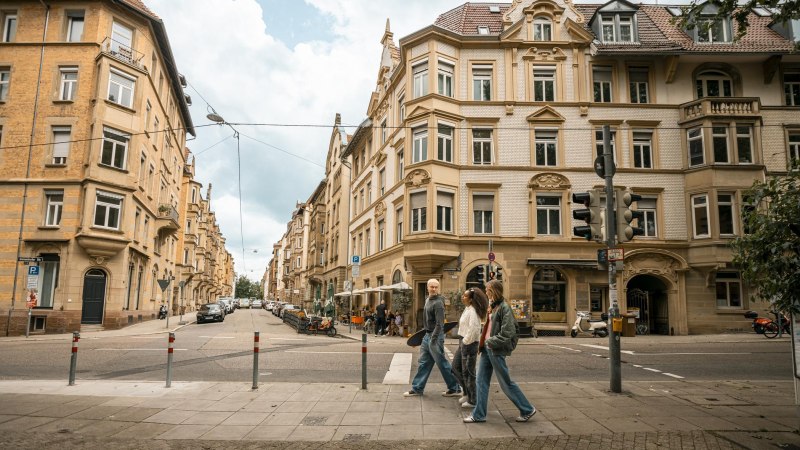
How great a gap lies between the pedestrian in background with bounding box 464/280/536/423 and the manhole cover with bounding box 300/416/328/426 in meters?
1.84

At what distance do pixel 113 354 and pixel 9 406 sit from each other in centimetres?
693

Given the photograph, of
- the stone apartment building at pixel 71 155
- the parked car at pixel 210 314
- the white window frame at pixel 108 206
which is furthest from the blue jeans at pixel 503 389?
the parked car at pixel 210 314

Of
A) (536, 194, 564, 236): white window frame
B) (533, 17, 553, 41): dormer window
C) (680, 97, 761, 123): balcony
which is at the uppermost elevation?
(533, 17, 553, 41): dormer window

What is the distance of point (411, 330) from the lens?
23156mm

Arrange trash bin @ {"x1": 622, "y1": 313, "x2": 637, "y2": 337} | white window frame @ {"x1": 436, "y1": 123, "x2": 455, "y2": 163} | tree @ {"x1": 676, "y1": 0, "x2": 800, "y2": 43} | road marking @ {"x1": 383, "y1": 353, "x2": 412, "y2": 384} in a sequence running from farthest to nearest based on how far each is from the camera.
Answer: white window frame @ {"x1": 436, "y1": 123, "x2": 455, "y2": 163} < trash bin @ {"x1": 622, "y1": 313, "x2": 637, "y2": 337} < road marking @ {"x1": 383, "y1": 353, "x2": 412, "y2": 384} < tree @ {"x1": 676, "y1": 0, "x2": 800, "y2": 43}

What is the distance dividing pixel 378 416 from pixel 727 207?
21594 millimetres

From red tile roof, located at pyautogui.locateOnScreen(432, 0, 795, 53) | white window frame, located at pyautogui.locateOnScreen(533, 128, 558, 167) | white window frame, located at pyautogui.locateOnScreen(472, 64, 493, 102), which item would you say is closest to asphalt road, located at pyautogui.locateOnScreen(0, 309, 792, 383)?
white window frame, located at pyautogui.locateOnScreen(533, 128, 558, 167)

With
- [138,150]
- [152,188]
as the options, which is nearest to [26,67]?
[138,150]

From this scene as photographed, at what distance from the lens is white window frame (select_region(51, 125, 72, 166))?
916 inches

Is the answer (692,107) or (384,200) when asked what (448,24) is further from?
(692,107)

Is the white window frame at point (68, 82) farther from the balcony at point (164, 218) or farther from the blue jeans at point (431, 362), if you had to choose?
the blue jeans at point (431, 362)

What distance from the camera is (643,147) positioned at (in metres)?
23.7

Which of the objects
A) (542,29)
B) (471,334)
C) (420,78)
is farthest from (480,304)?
(542,29)

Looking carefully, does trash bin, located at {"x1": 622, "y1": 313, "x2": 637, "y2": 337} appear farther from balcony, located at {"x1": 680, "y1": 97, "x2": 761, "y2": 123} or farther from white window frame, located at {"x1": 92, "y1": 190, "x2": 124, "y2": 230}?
white window frame, located at {"x1": 92, "y1": 190, "x2": 124, "y2": 230}
